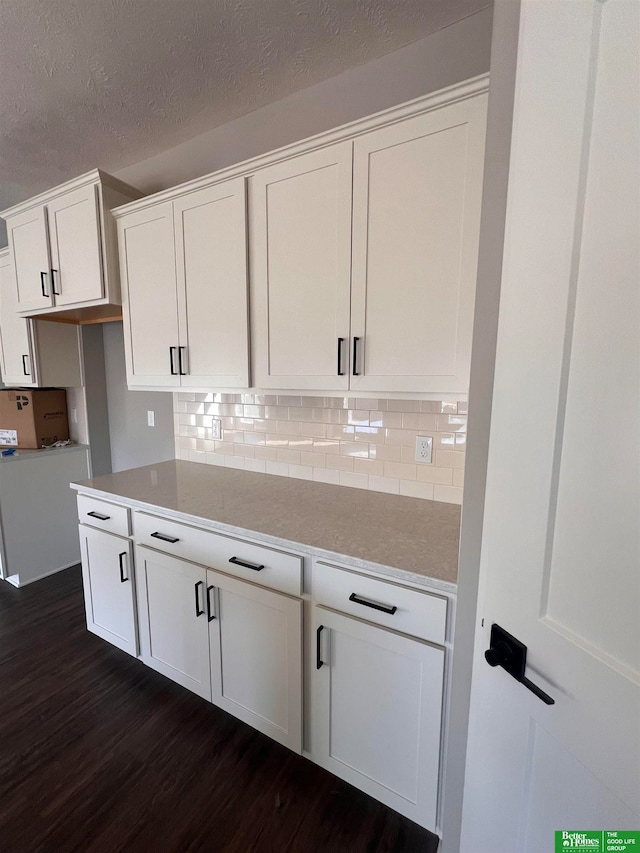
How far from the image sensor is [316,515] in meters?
1.42

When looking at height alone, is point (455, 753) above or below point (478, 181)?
below

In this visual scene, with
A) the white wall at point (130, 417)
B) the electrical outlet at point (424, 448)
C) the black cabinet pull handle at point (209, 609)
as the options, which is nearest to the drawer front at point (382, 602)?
the black cabinet pull handle at point (209, 609)

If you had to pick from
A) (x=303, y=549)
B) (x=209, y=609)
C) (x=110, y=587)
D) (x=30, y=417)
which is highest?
(x=30, y=417)

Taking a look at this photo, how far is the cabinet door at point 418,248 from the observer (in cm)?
113

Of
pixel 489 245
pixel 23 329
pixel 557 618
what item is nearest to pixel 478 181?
pixel 489 245

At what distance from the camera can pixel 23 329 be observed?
255 cm

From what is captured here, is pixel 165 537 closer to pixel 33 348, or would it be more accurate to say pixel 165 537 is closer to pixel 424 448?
pixel 424 448

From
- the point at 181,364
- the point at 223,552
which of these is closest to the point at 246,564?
the point at 223,552

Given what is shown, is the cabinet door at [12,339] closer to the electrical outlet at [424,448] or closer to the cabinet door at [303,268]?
the cabinet door at [303,268]

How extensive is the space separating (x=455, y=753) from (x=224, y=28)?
8.34 ft

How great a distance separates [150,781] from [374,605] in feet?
3.72

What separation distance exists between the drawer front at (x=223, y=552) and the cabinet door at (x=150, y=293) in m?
0.71

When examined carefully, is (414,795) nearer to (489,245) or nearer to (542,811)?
(542,811)

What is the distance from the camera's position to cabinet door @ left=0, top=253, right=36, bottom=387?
100 inches
